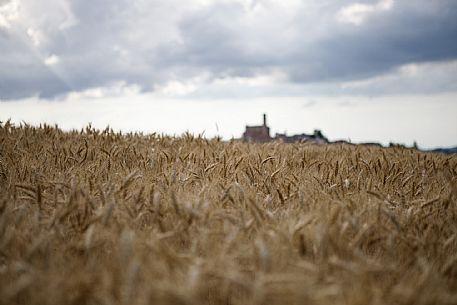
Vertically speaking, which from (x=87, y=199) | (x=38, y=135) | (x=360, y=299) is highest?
(x=38, y=135)

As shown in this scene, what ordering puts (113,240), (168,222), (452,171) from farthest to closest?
(452,171) < (168,222) < (113,240)

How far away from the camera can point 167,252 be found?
1335 millimetres

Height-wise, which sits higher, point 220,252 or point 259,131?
point 259,131

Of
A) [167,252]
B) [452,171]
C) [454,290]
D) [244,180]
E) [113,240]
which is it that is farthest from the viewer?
[452,171]

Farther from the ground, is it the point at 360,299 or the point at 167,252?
the point at 167,252

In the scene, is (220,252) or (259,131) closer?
(220,252)

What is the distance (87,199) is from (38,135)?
15.1 ft

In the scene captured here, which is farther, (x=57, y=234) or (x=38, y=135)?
(x=38, y=135)

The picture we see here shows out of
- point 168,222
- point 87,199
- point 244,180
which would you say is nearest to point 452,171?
point 244,180

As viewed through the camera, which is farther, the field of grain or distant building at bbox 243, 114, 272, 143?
distant building at bbox 243, 114, 272, 143

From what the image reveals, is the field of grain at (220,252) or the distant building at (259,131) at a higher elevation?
the distant building at (259,131)

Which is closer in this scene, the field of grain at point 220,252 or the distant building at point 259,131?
the field of grain at point 220,252

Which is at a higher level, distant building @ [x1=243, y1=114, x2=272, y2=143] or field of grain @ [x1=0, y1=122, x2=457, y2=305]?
distant building @ [x1=243, y1=114, x2=272, y2=143]

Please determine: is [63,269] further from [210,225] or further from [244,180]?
[244,180]
